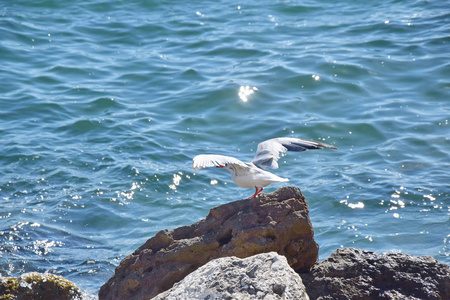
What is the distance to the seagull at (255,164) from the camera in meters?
5.36

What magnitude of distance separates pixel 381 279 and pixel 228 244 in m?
1.32

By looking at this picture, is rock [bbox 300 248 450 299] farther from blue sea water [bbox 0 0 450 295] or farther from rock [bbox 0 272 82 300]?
blue sea water [bbox 0 0 450 295]

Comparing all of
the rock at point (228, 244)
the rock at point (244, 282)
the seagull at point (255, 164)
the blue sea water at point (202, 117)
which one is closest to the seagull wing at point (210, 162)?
the seagull at point (255, 164)

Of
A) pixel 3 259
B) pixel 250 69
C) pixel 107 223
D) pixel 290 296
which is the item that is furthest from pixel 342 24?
pixel 290 296

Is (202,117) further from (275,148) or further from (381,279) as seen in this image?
(381,279)

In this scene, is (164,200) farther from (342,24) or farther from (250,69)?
(342,24)

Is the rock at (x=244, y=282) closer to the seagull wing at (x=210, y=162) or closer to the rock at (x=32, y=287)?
the seagull wing at (x=210, y=162)

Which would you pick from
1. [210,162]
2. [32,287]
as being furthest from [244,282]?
[32,287]

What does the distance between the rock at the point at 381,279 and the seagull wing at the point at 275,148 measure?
1.29 m

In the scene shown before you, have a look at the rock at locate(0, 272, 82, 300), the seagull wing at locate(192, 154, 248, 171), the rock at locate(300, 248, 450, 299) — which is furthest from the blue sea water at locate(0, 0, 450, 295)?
the rock at locate(300, 248, 450, 299)

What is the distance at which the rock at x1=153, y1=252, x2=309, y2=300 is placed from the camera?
13.0 feet

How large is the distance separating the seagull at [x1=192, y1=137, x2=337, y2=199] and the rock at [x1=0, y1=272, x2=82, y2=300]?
1.94 meters

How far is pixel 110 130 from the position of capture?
11711 millimetres

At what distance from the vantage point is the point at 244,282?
13.3 feet
